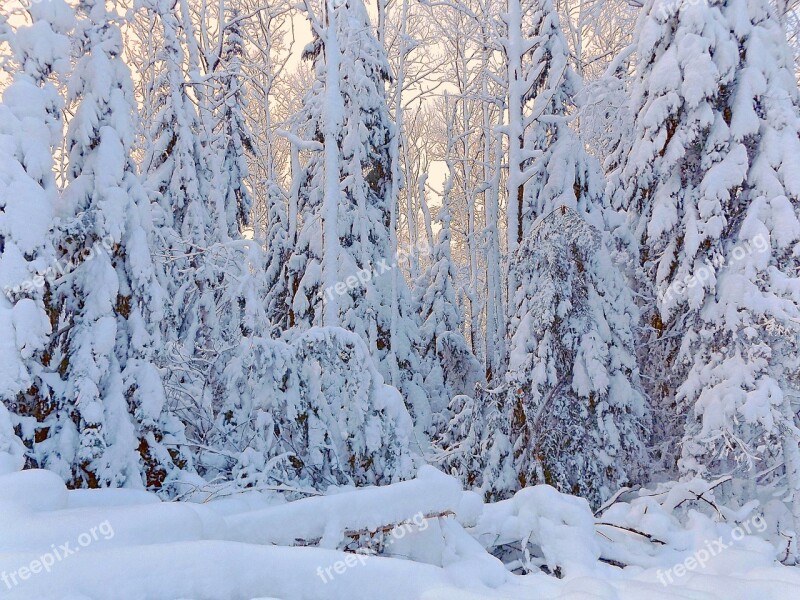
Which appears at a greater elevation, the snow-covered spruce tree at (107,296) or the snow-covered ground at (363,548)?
the snow-covered spruce tree at (107,296)

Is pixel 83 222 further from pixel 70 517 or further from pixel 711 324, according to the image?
pixel 711 324

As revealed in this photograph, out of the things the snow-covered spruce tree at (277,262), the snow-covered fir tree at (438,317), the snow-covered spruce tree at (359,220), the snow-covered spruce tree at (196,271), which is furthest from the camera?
the snow-covered fir tree at (438,317)

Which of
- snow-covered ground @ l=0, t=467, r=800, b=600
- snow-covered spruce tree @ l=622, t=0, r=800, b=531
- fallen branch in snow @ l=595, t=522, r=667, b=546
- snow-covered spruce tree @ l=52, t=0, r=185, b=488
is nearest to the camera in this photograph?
snow-covered ground @ l=0, t=467, r=800, b=600

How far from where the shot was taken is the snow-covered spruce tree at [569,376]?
32.4 feet

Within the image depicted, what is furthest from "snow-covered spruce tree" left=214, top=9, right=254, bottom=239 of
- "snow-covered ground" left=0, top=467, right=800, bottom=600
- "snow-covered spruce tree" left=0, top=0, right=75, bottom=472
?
"snow-covered ground" left=0, top=467, right=800, bottom=600

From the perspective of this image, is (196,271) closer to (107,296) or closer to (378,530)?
(107,296)

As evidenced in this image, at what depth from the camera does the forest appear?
11.7 ft

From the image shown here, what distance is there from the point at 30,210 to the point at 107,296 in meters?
1.31

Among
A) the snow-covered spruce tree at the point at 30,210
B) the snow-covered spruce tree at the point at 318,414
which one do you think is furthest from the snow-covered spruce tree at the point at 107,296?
the snow-covered spruce tree at the point at 318,414

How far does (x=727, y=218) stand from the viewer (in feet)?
31.6

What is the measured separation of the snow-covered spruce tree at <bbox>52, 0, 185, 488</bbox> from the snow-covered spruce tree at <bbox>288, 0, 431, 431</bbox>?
7184 millimetres

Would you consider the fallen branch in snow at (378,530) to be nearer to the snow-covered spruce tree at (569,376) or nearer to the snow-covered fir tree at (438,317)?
the snow-covered spruce tree at (569,376)

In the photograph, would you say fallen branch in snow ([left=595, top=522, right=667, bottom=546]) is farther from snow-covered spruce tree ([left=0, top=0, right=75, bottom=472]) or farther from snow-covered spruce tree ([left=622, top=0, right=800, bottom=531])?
snow-covered spruce tree ([left=0, top=0, right=75, bottom=472])

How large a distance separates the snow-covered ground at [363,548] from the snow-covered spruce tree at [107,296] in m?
2.07
